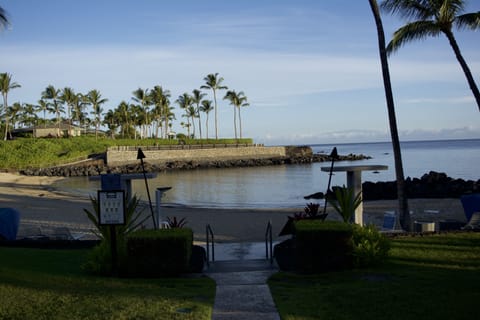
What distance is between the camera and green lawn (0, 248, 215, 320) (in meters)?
5.86

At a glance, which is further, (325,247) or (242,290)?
(325,247)

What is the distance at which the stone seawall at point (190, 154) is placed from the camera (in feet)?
238

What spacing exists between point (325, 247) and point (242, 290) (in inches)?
83.7

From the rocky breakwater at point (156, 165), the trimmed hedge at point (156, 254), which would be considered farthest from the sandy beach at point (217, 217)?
the rocky breakwater at point (156, 165)

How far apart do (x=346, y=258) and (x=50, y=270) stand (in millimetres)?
5220

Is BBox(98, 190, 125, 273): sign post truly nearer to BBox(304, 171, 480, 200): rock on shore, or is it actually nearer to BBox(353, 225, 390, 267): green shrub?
BBox(353, 225, 390, 267): green shrub

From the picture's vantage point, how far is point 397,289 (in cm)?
700

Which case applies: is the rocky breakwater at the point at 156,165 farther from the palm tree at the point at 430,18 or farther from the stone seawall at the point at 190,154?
the palm tree at the point at 430,18

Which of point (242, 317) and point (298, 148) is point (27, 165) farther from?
point (242, 317)

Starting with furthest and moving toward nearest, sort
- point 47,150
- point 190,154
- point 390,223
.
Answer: point 190,154 < point 47,150 < point 390,223

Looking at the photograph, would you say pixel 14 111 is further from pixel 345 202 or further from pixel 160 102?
pixel 345 202

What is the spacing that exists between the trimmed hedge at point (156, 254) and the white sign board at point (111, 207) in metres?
0.44

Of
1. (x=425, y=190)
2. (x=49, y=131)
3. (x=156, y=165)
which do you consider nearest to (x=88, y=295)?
(x=425, y=190)

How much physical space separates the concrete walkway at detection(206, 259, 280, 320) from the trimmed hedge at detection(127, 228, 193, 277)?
718 mm
